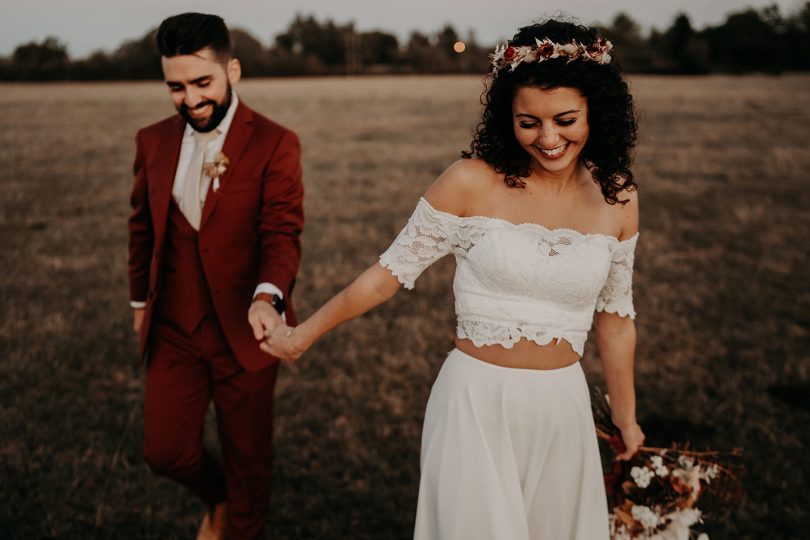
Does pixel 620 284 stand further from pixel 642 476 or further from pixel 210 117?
pixel 210 117

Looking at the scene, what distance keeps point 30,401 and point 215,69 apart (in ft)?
10.8

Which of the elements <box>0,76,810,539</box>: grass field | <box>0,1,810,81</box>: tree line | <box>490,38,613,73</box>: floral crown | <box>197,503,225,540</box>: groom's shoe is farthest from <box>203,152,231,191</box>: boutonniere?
<box>0,1,810,81</box>: tree line

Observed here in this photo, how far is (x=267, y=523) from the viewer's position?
13.8ft

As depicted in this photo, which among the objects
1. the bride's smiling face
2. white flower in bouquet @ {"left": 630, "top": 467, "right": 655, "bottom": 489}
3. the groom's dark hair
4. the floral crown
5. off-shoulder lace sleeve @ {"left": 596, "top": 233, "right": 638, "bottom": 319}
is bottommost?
white flower in bouquet @ {"left": 630, "top": 467, "right": 655, "bottom": 489}

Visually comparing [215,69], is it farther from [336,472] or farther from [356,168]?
[356,168]

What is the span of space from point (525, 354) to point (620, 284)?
0.49 metres

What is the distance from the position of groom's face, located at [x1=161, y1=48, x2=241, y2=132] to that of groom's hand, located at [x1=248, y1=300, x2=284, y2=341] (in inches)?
36.7

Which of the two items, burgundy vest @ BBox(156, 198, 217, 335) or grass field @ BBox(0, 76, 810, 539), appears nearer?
burgundy vest @ BBox(156, 198, 217, 335)

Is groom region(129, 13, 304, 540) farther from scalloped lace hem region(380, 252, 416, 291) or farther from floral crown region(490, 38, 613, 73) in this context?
floral crown region(490, 38, 613, 73)

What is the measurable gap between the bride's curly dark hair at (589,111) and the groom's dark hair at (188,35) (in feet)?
4.56

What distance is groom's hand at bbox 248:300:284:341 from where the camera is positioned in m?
3.13

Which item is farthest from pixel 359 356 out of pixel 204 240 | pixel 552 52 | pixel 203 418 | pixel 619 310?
pixel 552 52

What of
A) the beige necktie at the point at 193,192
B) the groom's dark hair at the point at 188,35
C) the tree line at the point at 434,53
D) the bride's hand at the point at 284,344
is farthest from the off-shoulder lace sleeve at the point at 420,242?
the tree line at the point at 434,53

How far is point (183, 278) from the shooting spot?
356 cm
